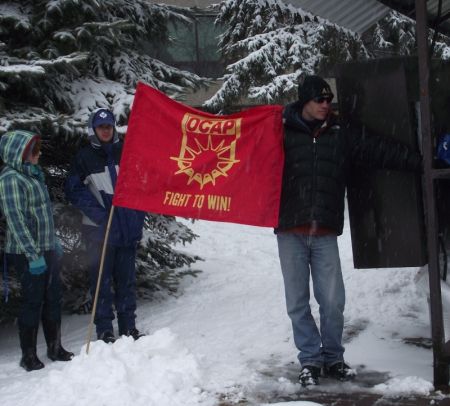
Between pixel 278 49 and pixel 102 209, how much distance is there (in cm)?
871

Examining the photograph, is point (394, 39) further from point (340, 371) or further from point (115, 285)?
point (340, 371)

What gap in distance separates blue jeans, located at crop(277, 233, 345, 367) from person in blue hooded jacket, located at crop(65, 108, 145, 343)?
170 centimetres

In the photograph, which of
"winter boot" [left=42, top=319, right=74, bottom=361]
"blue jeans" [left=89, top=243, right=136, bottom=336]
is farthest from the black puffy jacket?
"winter boot" [left=42, top=319, right=74, bottom=361]

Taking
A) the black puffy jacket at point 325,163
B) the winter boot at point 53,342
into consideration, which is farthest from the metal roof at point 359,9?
the winter boot at point 53,342

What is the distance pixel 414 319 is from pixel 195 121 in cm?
287

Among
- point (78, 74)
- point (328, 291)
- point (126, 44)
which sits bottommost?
point (328, 291)

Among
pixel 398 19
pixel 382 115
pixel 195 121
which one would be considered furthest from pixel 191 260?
pixel 398 19

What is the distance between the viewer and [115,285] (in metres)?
5.81

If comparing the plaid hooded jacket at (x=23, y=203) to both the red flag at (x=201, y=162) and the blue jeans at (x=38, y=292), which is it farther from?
the red flag at (x=201, y=162)

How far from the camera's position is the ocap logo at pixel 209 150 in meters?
4.72

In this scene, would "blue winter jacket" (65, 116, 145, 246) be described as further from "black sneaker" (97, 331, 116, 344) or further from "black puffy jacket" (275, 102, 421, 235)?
"black puffy jacket" (275, 102, 421, 235)

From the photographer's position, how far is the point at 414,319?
5906mm

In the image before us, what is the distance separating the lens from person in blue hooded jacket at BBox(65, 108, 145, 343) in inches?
218

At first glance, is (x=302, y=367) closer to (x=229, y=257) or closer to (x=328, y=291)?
(x=328, y=291)
